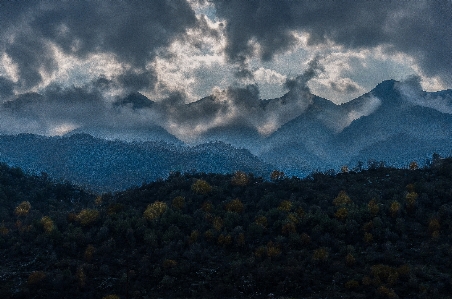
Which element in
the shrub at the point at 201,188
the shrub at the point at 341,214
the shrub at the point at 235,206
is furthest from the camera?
the shrub at the point at 201,188

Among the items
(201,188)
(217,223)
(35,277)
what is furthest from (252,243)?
(35,277)

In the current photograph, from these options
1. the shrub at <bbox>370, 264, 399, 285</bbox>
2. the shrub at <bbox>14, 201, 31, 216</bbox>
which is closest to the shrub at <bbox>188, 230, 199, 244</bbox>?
the shrub at <bbox>370, 264, 399, 285</bbox>

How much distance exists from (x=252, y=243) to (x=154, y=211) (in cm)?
1903

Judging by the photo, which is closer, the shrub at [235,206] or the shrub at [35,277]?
the shrub at [35,277]

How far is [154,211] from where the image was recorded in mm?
68812

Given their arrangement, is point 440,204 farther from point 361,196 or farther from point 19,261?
point 19,261

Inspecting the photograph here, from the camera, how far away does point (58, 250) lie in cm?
5825

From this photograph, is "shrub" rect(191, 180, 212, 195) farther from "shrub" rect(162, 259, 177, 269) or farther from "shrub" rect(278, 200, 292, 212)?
"shrub" rect(162, 259, 177, 269)

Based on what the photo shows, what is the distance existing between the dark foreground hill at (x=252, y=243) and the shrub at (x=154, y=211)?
0.93 feet

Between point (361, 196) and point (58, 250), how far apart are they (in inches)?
1901

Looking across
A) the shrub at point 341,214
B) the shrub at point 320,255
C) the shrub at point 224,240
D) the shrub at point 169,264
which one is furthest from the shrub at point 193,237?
the shrub at point 341,214

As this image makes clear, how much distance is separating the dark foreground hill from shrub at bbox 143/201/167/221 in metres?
0.28

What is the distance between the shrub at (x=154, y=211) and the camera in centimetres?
6756

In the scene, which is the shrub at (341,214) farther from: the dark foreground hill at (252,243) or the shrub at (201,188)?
the shrub at (201,188)
